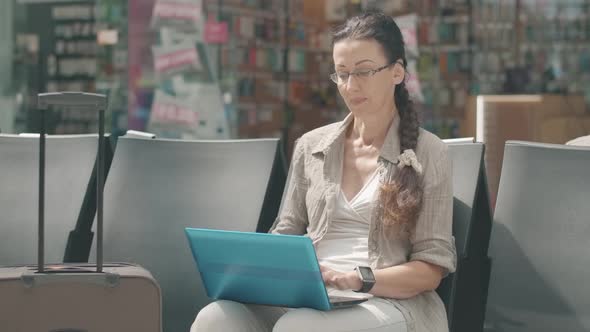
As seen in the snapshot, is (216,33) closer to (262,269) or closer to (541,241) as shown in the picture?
(541,241)

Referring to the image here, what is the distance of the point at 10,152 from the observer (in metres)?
4.48

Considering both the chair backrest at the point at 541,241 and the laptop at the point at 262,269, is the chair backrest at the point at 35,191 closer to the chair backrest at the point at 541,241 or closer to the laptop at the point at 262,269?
the laptop at the point at 262,269

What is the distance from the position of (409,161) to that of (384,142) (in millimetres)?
133

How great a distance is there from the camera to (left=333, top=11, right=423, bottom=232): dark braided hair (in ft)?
10.5

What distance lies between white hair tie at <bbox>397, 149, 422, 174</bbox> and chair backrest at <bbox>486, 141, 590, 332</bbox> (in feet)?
1.87

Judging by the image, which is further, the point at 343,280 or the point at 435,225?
the point at 435,225

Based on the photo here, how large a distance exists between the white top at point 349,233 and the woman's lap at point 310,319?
0.66 ft

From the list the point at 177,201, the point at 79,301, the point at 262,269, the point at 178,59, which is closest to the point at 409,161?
the point at 262,269

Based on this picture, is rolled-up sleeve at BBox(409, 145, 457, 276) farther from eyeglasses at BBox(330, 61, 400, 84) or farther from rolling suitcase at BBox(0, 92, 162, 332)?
rolling suitcase at BBox(0, 92, 162, 332)

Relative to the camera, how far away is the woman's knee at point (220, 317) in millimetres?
3076

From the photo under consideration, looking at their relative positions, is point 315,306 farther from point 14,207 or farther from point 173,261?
point 14,207

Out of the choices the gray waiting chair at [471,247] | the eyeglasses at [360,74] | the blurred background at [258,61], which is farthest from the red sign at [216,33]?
the eyeglasses at [360,74]

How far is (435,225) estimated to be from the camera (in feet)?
10.5

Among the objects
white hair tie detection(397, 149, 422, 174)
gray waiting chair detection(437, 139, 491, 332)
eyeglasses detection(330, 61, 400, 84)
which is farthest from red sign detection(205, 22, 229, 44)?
white hair tie detection(397, 149, 422, 174)
